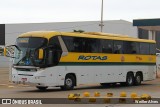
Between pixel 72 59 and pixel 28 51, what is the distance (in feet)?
8.61

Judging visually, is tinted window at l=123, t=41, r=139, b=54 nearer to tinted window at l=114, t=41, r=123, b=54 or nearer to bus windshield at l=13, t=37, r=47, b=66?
tinted window at l=114, t=41, r=123, b=54

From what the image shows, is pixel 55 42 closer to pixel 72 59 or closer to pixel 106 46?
pixel 72 59

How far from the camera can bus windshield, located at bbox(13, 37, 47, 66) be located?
70.0 ft

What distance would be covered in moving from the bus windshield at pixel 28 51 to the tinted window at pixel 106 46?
4.72 m

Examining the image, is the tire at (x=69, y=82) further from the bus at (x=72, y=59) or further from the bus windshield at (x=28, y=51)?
the bus windshield at (x=28, y=51)

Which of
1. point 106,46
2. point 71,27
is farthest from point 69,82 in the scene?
point 71,27

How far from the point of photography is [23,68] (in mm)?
21594

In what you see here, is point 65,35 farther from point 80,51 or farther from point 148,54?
point 148,54

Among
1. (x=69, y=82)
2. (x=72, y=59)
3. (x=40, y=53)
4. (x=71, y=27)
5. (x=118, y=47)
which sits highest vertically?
(x=71, y=27)

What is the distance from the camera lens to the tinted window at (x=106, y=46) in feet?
82.6

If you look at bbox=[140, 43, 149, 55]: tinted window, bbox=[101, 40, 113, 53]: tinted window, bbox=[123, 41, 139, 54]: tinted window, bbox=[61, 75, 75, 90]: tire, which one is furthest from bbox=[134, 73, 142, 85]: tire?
bbox=[61, 75, 75, 90]: tire

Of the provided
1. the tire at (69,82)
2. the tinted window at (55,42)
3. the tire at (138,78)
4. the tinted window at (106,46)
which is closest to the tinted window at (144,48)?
the tire at (138,78)

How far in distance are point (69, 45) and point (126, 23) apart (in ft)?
168

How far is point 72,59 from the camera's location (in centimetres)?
2286
